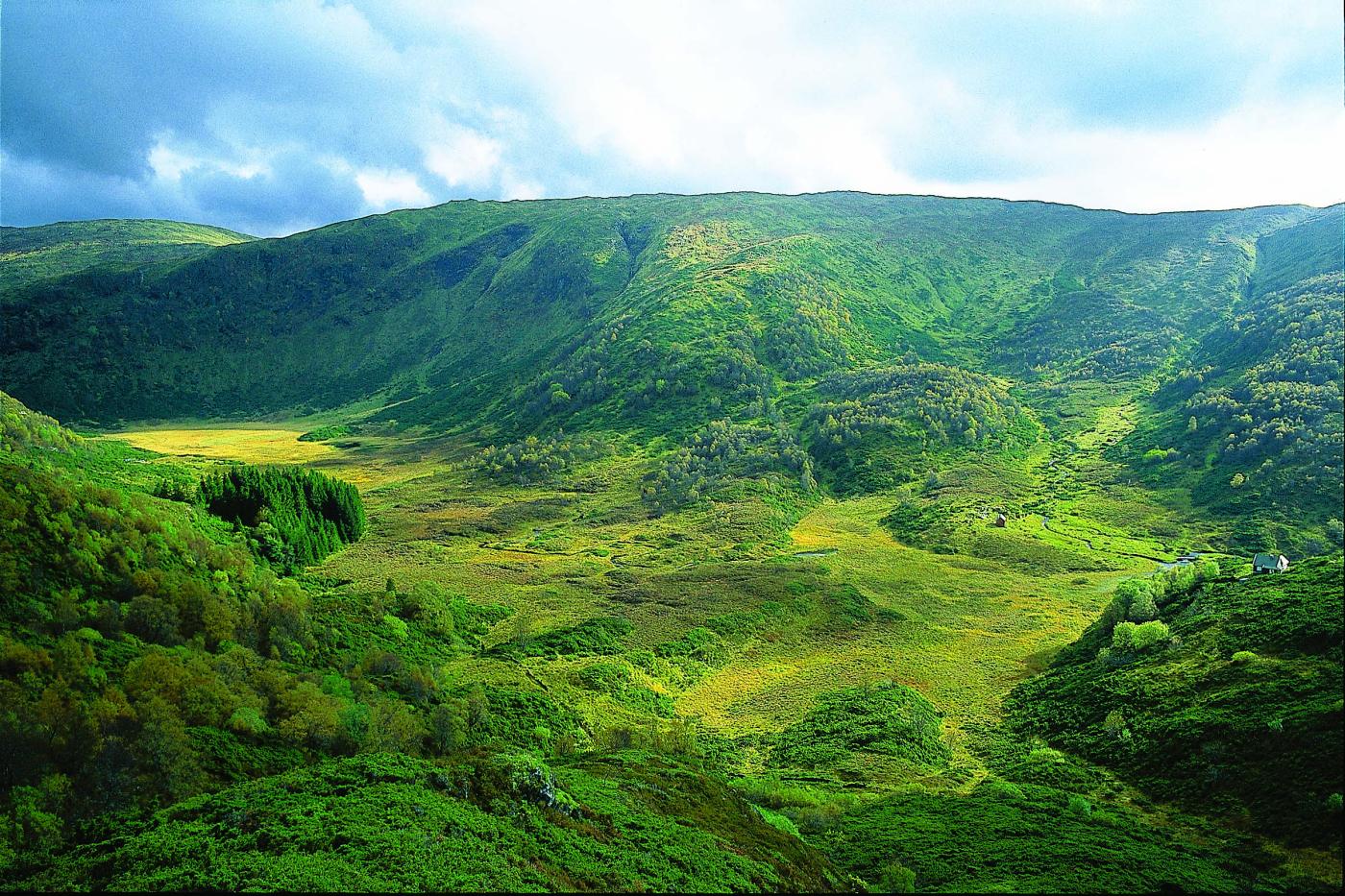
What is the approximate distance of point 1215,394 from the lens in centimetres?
13138

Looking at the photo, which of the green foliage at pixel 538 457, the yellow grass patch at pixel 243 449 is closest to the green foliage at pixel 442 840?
the green foliage at pixel 538 457

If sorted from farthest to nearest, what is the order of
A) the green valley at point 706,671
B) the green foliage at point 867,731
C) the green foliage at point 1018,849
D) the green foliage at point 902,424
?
1. the green foliage at point 902,424
2. the green foliage at point 867,731
3. the green foliage at point 1018,849
4. the green valley at point 706,671

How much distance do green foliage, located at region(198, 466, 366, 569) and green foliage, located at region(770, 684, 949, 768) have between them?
6667cm

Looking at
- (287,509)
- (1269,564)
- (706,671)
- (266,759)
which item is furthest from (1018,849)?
(287,509)

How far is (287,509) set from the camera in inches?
4031

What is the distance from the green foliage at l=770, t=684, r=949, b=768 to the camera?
51.3 metres

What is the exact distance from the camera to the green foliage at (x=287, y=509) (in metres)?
96.2

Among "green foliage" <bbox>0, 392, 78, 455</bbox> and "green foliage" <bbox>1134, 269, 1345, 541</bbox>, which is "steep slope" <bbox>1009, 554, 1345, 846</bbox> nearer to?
"green foliage" <bbox>1134, 269, 1345, 541</bbox>

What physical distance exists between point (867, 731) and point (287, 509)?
273 feet

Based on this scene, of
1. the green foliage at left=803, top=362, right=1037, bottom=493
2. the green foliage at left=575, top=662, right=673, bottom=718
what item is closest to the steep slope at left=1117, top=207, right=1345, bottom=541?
the green foliage at left=803, top=362, right=1037, bottom=493

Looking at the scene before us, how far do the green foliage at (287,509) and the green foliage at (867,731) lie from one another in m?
66.7

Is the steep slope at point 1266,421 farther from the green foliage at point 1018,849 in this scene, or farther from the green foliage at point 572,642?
the green foliage at point 572,642

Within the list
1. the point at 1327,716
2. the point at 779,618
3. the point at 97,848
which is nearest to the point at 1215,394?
the point at 779,618

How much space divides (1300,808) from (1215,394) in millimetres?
120487
